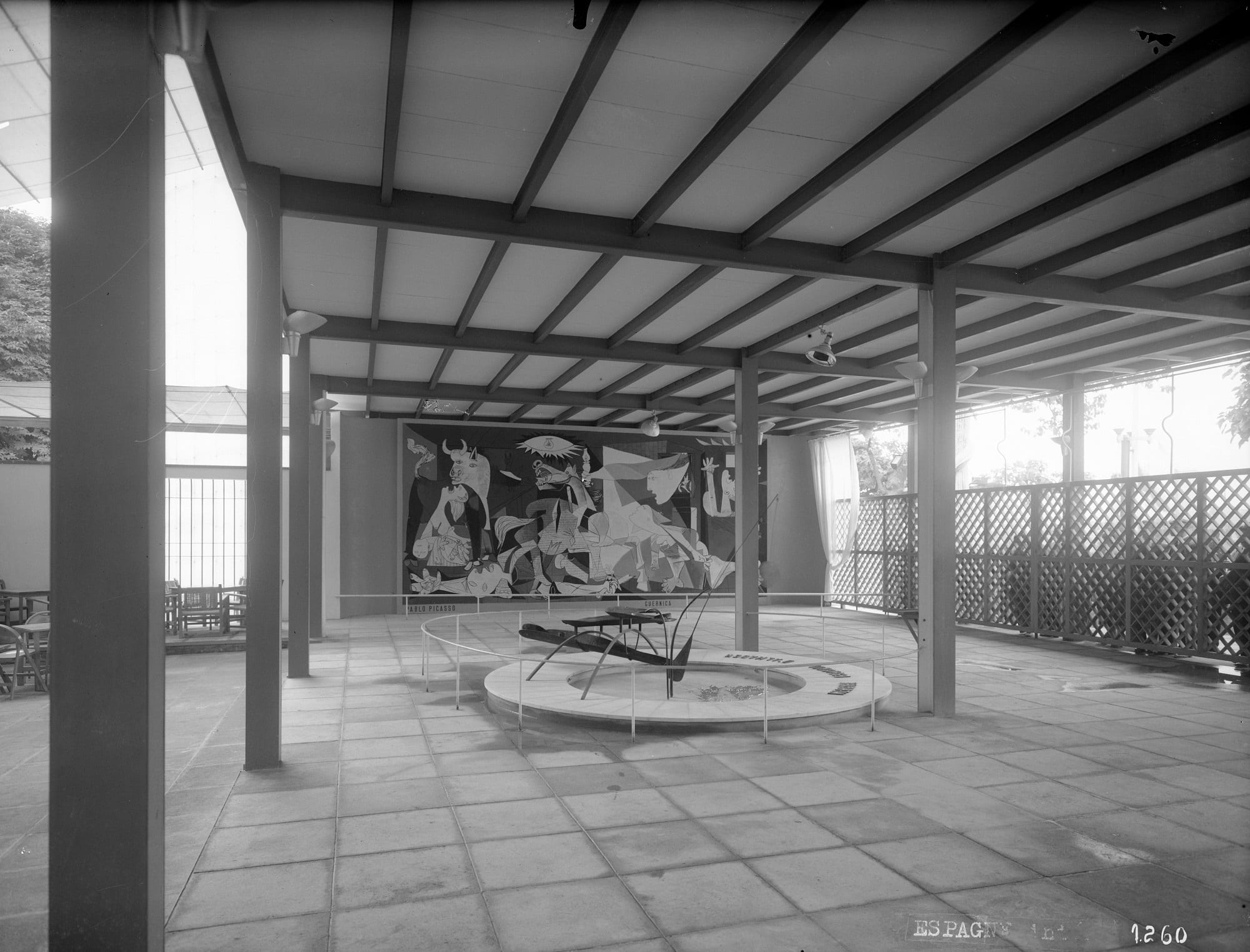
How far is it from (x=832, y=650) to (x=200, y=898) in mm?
7777

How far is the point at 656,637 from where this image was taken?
10586 millimetres

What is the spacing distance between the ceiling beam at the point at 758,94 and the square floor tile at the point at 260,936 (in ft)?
12.5

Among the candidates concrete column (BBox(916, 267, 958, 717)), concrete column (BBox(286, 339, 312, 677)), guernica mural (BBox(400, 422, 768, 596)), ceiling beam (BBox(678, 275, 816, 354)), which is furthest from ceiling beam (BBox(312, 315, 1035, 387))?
guernica mural (BBox(400, 422, 768, 596))

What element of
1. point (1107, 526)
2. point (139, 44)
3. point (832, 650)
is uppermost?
point (139, 44)

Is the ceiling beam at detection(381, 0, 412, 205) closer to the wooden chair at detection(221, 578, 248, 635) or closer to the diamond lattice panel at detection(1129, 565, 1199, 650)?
the wooden chair at detection(221, 578, 248, 635)

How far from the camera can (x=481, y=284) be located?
680cm

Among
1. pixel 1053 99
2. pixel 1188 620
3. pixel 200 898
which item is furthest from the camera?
pixel 1188 620

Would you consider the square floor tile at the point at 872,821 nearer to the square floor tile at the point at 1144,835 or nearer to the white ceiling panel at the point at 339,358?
the square floor tile at the point at 1144,835

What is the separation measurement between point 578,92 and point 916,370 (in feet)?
11.7

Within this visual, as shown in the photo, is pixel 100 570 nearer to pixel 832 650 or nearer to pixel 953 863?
pixel 953 863

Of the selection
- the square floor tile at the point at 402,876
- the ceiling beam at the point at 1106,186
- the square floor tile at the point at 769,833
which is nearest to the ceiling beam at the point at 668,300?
the ceiling beam at the point at 1106,186

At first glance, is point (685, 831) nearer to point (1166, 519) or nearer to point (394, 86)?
point (394, 86)

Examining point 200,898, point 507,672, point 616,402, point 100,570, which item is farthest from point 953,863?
point 616,402

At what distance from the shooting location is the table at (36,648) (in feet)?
24.0
